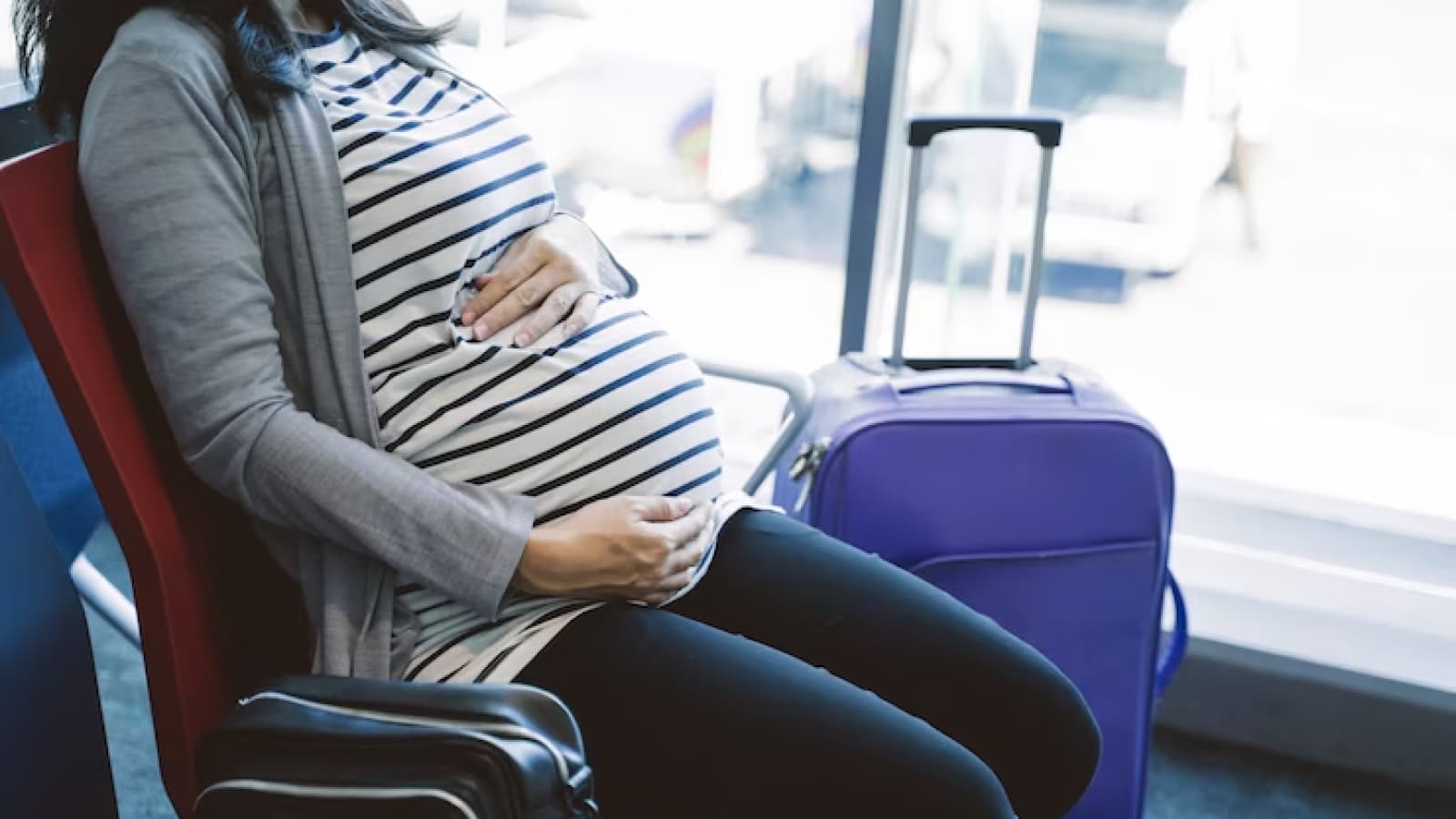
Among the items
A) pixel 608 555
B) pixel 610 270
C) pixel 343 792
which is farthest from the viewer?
pixel 610 270

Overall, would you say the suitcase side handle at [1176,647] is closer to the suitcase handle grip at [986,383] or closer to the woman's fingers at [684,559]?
the suitcase handle grip at [986,383]

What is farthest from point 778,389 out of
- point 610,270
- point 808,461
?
point 610,270

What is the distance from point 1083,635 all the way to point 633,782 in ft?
2.16

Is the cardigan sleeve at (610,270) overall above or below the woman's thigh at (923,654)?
above

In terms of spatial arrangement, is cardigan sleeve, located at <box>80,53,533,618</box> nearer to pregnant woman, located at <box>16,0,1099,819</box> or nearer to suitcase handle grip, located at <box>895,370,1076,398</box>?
pregnant woman, located at <box>16,0,1099,819</box>

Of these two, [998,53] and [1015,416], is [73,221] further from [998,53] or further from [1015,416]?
[998,53]

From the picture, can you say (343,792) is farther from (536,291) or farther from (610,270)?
(610,270)

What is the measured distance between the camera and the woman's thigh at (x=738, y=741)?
3.08 feet

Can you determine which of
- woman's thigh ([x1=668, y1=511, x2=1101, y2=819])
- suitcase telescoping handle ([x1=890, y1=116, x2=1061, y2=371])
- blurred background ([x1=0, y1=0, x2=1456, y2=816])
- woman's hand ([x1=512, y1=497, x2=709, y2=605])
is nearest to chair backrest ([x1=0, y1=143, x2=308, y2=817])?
woman's hand ([x1=512, y1=497, x2=709, y2=605])

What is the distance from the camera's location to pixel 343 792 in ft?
2.58

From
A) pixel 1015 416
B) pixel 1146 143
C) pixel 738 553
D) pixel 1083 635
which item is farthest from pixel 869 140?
pixel 738 553

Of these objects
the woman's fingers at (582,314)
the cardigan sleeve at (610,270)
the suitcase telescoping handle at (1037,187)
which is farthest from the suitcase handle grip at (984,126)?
the woman's fingers at (582,314)

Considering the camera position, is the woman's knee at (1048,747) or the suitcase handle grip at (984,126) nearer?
the woman's knee at (1048,747)

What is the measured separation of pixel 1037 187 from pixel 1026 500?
0.33 meters
